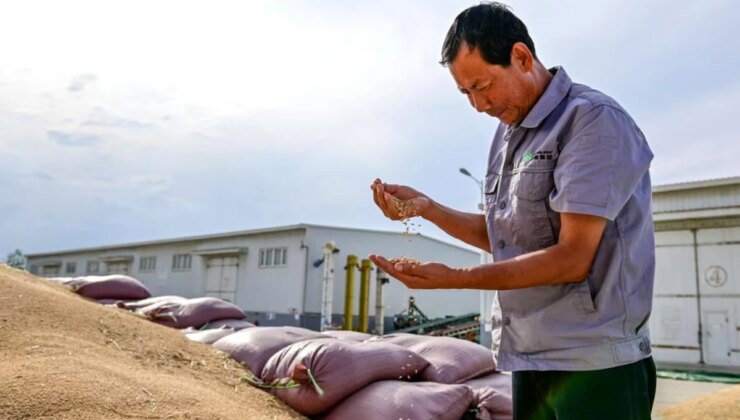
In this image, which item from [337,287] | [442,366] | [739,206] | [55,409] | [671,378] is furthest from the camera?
[337,287]

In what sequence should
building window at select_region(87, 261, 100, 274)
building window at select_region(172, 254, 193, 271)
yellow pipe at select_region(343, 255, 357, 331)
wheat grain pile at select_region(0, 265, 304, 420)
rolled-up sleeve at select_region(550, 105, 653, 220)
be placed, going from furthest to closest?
building window at select_region(87, 261, 100, 274) → building window at select_region(172, 254, 193, 271) → yellow pipe at select_region(343, 255, 357, 331) → wheat grain pile at select_region(0, 265, 304, 420) → rolled-up sleeve at select_region(550, 105, 653, 220)

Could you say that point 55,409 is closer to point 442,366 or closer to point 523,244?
point 523,244

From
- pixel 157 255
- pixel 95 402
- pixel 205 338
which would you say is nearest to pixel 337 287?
pixel 157 255

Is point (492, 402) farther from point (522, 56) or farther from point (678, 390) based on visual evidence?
point (678, 390)

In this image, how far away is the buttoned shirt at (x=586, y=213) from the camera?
3.12ft

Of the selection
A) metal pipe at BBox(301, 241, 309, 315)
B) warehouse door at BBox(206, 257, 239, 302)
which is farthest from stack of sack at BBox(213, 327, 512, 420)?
warehouse door at BBox(206, 257, 239, 302)

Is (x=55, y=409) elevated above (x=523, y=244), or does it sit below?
below

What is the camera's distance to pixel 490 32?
1.03 m

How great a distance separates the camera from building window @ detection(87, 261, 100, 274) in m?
22.0

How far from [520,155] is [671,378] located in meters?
7.08

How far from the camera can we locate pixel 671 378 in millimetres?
7023

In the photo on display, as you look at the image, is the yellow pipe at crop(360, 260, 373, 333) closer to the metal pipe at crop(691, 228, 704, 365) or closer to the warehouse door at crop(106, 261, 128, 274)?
the metal pipe at crop(691, 228, 704, 365)

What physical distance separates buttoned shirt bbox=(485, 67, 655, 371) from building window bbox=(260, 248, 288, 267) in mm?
13305

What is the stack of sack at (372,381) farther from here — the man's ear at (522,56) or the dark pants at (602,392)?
the man's ear at (522,56)
